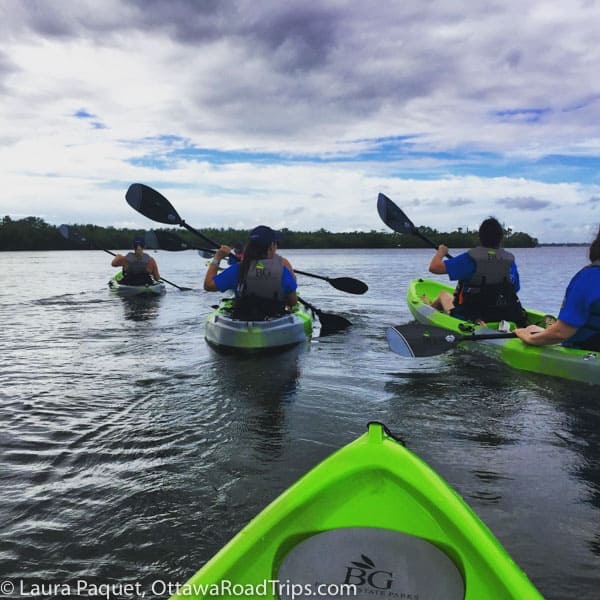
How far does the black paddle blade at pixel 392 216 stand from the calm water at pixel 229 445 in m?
3.27

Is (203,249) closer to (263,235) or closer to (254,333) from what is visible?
(263,235)

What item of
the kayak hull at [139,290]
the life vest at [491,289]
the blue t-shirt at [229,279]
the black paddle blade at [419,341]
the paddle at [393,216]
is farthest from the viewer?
the kayak hull at [139,290]

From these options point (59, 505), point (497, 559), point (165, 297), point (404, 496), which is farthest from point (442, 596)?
point (165, 297)

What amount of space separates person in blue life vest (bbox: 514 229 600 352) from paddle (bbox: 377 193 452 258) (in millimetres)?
4729

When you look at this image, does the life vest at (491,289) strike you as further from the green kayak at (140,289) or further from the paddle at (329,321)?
the green kayak at (140,289)

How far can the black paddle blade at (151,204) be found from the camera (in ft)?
30.7

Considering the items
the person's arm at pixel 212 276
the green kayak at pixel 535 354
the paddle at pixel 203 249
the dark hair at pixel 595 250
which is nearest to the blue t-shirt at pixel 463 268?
the green kayak at pixel 535 354

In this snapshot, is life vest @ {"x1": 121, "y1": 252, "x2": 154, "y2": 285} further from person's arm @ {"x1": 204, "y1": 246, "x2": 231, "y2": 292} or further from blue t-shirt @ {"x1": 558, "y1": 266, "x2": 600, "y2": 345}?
blue t-shirt @ {"x1": 558, "y1": 266, "x2": 600, "y2": 345}

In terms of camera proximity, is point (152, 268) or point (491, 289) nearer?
point (491, 289)

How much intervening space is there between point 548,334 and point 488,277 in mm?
1674

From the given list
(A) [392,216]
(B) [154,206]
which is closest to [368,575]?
(B) [154,206]

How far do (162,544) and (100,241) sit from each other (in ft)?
230

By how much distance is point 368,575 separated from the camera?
1.75 metres

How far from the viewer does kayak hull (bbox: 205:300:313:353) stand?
22.8ft
